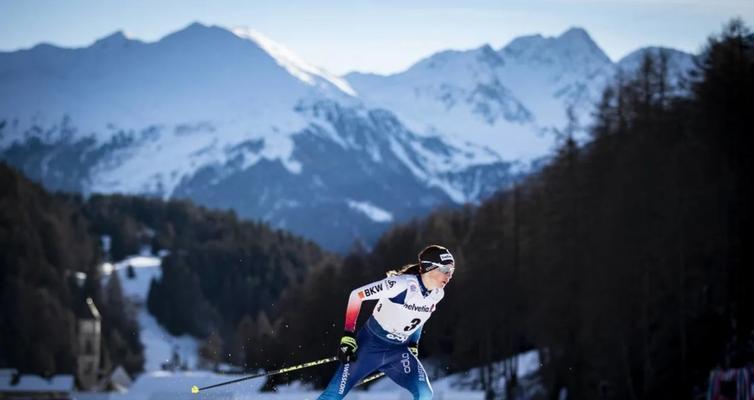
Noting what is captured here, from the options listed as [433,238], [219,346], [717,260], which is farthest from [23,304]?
[717,260]

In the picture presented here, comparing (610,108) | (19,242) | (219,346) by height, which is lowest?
(219,346)

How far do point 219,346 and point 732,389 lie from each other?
148m

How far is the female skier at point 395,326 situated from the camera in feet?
45.2

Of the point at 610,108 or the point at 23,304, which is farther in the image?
the point at 23,304

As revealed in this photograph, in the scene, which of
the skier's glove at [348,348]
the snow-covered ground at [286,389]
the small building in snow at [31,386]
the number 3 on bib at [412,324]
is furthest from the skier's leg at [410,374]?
the small building in snow at [31,386]

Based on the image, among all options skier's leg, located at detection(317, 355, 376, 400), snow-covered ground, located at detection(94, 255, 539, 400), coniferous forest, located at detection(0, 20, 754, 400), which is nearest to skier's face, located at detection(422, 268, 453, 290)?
skier's leg, located at detection(317, 355, 376, 400)

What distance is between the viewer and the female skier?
45.2 ft

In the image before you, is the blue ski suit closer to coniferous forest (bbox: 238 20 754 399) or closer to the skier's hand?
the skier's hand

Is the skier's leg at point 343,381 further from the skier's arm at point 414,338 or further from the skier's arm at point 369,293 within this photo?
the skier's arm at point 414,338

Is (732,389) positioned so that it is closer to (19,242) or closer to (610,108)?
(610,108)

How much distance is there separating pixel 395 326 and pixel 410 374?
0.56m

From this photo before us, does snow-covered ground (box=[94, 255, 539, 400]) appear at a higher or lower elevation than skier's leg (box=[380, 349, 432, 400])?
lower

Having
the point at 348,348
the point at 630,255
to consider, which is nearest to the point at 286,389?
the point at 630,255

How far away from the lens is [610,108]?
50688mm
